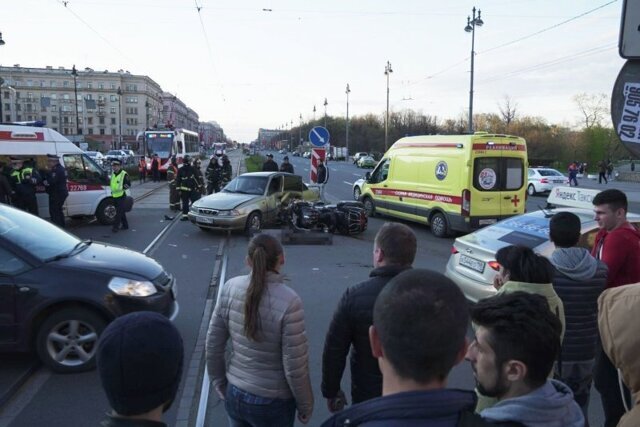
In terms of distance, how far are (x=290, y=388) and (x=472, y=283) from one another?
161 inches

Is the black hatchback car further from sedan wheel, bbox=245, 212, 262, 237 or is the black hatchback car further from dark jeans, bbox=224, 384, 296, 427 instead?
sedan wheel, bbox=245, 212, 262, 237

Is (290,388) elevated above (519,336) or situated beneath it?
situated beneath

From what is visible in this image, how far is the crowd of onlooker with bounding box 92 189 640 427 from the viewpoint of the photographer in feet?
5.04

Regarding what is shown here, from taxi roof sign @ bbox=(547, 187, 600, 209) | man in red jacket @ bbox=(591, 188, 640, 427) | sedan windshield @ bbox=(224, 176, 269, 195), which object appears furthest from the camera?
sedan windshield @ bbox=(224, 176, 269, 195)

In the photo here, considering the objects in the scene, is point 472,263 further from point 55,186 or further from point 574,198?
point 55,186

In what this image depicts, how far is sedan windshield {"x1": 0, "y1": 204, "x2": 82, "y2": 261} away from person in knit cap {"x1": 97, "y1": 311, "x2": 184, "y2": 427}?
419 centimetres

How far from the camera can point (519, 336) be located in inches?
74.5

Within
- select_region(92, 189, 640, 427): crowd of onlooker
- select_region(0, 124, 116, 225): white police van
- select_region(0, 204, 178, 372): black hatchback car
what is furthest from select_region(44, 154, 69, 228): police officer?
select_region(92, 189, 640, 427): crowd of onlooker

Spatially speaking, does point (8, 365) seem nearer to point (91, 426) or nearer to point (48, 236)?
point (48, 236)

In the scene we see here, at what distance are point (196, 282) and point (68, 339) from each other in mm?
3724

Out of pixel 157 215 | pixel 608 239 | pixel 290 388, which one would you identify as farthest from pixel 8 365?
pixel 157 215

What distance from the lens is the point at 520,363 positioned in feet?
6.11

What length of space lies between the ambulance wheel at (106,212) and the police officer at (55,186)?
169 cm

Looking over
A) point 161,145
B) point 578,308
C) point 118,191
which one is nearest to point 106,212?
point 118,191
